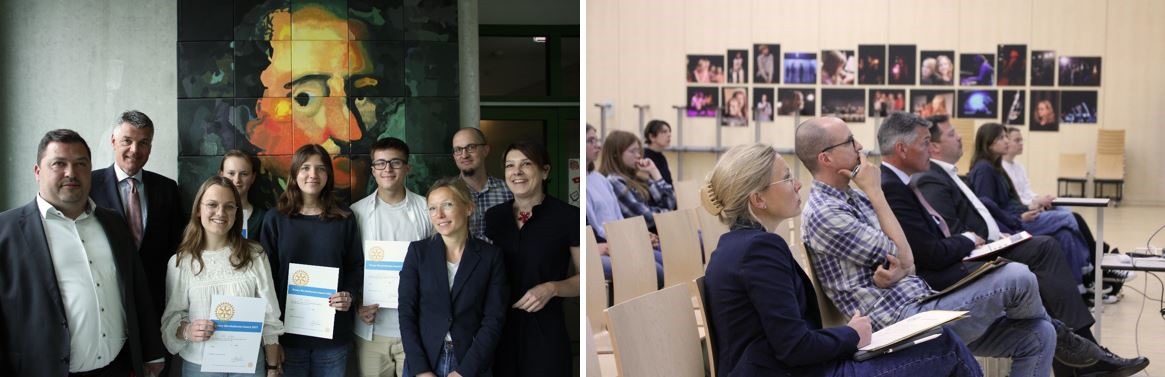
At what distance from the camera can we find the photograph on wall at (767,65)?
14109 millimetres

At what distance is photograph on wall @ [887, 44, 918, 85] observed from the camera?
13812mm

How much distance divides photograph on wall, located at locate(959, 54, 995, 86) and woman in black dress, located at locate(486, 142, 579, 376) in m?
10.8

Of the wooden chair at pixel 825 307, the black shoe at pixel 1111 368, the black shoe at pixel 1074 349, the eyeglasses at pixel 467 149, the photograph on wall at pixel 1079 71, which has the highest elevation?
the photograph on wall at pixel 1079 71

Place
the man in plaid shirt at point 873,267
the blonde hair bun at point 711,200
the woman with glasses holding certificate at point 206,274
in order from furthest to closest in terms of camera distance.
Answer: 1. the woman with glasses holding certificate at point 206,274
2. the man in plaid shirt at point 873,267
3. the blonde hair bun at point 711,200

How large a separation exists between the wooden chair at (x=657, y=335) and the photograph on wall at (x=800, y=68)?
37.9 ft

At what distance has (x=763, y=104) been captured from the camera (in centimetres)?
1409

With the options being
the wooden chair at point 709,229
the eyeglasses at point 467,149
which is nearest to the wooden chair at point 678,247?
the wooden chair at point 709,229

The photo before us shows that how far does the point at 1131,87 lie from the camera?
1369 cm

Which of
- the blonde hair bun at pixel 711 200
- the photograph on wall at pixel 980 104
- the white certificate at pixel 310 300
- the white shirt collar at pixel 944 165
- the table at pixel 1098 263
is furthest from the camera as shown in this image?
the photograph on wall at pixel 980 104

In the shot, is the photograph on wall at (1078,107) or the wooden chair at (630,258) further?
the photograph on wall at (1078,107)

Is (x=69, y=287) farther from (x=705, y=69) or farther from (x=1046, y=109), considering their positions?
(x=1046, y=109)

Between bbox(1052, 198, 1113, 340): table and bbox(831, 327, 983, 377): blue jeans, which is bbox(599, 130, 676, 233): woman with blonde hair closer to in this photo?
bbox(1052, 198, 1113, 340): table

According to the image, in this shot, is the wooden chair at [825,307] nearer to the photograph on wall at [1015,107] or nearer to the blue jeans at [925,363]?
the blue jeans at [925,363]

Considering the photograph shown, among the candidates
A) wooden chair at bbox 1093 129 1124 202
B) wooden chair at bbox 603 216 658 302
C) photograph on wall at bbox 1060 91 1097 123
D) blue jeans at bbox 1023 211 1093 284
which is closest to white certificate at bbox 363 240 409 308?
wooden chair at bbox 603 216 658 302
